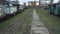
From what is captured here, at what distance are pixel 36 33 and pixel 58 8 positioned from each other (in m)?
18.7

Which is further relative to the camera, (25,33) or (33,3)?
(33,3)

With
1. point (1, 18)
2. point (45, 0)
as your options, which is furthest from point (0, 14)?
point (45, 0)

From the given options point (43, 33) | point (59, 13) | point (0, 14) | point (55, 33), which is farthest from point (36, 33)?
point (59, 13)

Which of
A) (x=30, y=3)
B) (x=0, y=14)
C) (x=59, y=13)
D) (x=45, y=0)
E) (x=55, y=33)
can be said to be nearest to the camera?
(x=55, y=33)

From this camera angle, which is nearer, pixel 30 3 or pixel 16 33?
pixel 16 33

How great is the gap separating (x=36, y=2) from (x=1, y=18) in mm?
118192

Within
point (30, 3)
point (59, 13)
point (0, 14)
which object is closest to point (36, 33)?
point (0, 14)

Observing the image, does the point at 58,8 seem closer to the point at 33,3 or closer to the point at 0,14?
the point at 0,14

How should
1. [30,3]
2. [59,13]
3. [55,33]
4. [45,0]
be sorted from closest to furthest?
[55,33], [59,13], [45,0], [30,3]

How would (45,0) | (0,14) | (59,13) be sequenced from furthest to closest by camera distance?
(45,0) < (59,13) < (0,14)

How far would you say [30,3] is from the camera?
135 metres

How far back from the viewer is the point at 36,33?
1177 cm

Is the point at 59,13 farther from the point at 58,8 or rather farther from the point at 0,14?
the point at 0,14

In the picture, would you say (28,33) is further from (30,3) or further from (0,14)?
(30,3)
